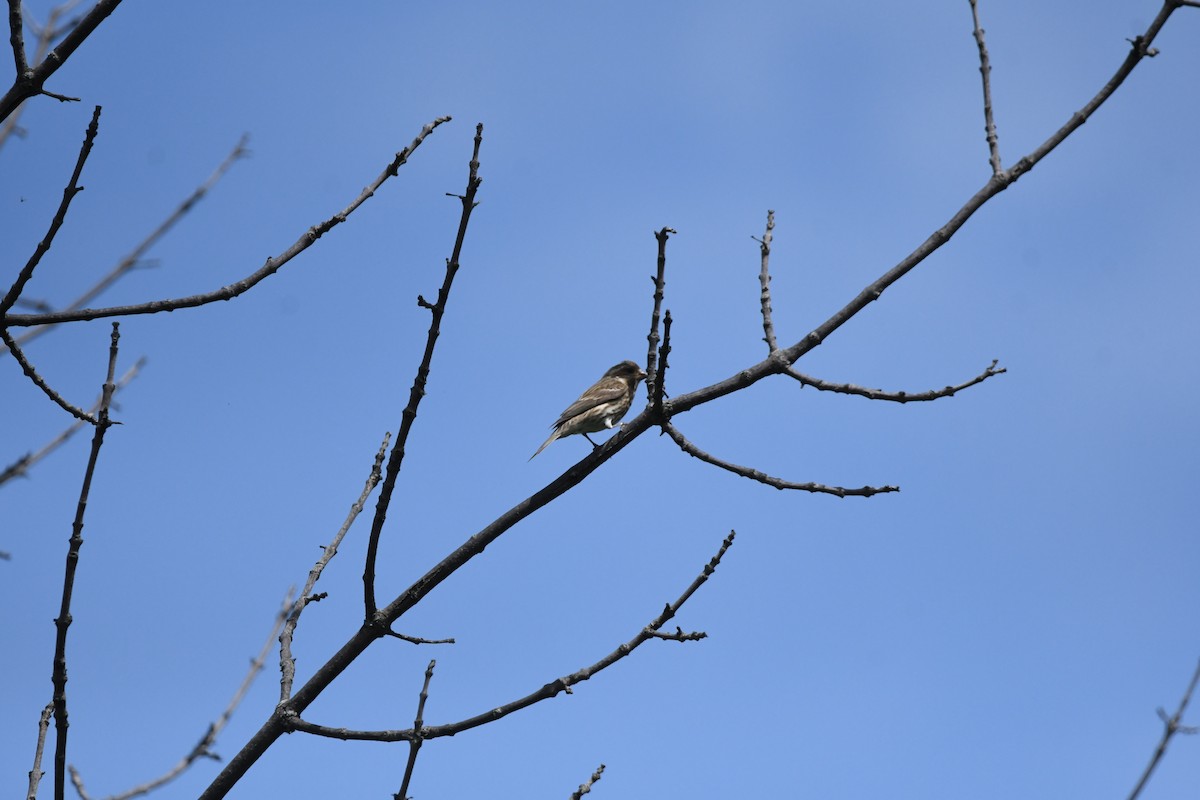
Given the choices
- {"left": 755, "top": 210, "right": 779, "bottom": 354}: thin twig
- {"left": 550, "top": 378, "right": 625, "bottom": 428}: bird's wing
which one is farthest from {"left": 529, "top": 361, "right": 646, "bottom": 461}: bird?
A: {"left": 755, "top": 210, "right": 779, "bottom": 354}: thin twig

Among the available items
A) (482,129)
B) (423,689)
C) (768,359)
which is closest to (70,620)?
(423,689)

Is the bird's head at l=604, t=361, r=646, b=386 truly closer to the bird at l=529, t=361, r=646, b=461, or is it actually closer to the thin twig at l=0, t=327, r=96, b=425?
the bird at l=529, t=361, r=646, b=461

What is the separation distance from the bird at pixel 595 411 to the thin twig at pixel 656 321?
17.9 ft

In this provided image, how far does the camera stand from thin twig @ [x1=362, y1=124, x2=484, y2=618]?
4.00 m

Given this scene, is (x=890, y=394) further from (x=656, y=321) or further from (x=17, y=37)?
(x=17, y=37)

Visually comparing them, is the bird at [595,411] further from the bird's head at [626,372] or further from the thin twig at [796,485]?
the thin twig at [796,485]

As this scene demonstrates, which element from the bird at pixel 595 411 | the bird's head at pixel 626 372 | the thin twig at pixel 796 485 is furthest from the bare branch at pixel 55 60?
the bird's head at pixel 626 372

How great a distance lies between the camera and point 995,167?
4.31 meters

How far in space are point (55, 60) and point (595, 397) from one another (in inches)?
283

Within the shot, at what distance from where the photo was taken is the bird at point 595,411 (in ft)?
33.8

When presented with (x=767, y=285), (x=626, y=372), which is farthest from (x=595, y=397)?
(x=767, y=285)

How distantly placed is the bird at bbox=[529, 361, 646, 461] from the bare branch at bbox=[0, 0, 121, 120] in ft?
21.2

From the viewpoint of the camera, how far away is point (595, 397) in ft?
35.2

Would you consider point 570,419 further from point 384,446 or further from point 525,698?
point 525,698
